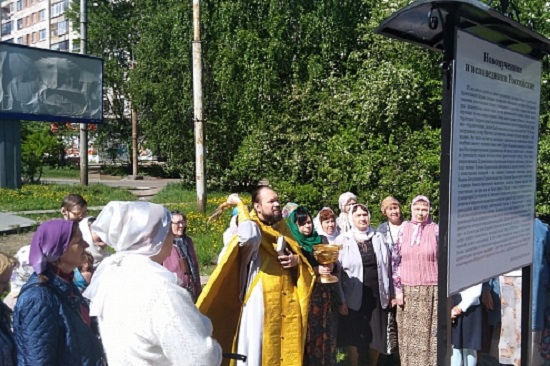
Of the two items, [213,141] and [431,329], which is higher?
[213,141]

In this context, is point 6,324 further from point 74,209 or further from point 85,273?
point 74,209

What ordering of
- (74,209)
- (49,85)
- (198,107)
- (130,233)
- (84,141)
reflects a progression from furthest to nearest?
1. (84,141)
2. (49,85)
3. (198,107)
4. (74,209)
5. (130,233)

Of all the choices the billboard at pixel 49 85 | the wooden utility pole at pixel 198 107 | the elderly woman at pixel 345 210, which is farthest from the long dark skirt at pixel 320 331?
the billboard at pixel 49 85

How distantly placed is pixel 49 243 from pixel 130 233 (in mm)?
759

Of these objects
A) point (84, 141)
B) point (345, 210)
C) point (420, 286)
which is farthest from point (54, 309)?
point (84, 141)

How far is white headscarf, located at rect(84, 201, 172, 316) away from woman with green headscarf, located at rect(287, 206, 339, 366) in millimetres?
2630

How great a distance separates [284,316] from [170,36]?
70.4ft

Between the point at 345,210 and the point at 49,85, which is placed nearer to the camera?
the point at 345,210

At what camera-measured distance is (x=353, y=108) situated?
16.0 metres

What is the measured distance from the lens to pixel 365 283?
20.4 ft

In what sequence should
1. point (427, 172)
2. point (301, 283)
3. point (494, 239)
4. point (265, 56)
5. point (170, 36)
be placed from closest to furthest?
point (494, 239) < point (301, 283) < point (427, 172) < point (265, 56) < point (170, 36)

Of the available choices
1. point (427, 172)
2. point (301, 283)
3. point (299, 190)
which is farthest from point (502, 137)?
point (299, 190)

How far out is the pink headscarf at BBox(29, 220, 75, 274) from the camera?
11.0 feet

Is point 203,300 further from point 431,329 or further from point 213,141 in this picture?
point 213,141
